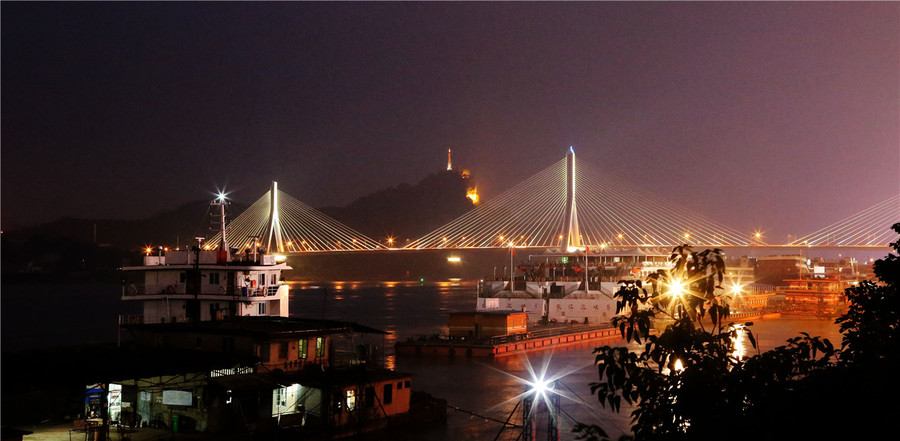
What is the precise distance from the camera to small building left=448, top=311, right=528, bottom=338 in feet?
102

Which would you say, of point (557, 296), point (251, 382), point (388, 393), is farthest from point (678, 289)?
point (557, 296)

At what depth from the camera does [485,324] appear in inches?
1248

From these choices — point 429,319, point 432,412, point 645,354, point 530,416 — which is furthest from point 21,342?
point 645,354

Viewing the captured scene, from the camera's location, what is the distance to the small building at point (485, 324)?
3114 cm

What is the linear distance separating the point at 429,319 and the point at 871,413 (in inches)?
1901

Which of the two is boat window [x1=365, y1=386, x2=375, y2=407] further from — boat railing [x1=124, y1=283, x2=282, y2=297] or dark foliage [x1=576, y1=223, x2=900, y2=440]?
dark foliage [x1=576, y1=223, x2=900, y2=440]

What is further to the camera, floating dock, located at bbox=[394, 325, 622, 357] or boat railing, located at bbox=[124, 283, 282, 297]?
floating dock, located at bbox=[394, 325, 622, 357]

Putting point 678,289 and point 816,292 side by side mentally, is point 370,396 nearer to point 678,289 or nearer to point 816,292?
point 678,289

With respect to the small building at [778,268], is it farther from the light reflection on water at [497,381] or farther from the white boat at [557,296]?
the white boat at [557,296]

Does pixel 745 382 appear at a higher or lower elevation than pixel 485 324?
higher

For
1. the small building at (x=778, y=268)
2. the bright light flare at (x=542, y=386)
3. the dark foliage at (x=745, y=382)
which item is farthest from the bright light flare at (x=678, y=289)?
the small building at (x=778, y=268)

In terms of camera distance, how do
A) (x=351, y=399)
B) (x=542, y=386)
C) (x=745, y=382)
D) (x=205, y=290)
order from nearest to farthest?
(x=745, y=382)
(x=351, y=399)
(x=205, y=290)
(x=542, y=386)

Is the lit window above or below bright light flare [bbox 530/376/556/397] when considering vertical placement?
above

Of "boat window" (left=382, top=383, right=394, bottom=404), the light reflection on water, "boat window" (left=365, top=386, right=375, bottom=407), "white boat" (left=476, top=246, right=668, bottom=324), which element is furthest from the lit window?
"white boat" (left=476, top=246, right=668, bottom=324)
